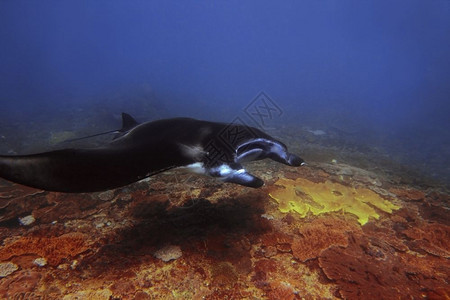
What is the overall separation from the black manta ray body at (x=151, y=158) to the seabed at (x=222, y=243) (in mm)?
644

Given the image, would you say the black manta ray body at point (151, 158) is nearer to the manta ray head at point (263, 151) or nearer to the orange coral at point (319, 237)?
the manta ray head at point (263, 151)

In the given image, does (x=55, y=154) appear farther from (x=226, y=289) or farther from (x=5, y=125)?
(x=5, y=125)

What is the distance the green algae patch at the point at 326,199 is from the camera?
9.64 ft

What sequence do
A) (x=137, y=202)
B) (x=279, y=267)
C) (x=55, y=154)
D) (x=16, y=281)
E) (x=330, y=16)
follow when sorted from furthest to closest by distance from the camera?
(x=330, y=16), (x=137, y=202), (x=279, y=267), (x=16, y=281), (x=55, y=154)

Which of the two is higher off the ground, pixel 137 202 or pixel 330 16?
pixel 330 16

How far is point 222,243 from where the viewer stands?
89.0 inches

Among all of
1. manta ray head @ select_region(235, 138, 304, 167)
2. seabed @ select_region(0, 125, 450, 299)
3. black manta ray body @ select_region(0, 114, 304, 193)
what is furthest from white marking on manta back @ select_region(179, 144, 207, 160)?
seabed @ select_region(0, 125, 450, 299)

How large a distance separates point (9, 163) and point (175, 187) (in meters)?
2.15

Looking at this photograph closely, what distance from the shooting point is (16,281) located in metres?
1.81

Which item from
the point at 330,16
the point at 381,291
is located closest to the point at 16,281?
the point at 381,291

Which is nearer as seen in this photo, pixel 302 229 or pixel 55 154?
pixel 55 154

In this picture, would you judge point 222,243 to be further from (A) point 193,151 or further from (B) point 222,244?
(A) point 193,151

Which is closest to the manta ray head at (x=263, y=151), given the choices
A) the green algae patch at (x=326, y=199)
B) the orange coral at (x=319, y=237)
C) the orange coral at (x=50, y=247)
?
the green algae patch at (x=326, y=199)

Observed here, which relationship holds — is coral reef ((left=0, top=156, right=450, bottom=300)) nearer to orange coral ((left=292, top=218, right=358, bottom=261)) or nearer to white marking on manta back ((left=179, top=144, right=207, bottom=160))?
orange coral ((left=292, top=218, right=358, bottom=261))
